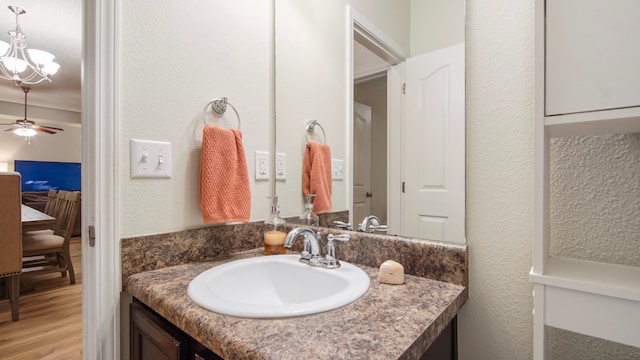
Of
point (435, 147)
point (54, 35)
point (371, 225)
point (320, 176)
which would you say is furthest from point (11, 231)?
point (435, 147)

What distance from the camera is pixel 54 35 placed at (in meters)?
2.72

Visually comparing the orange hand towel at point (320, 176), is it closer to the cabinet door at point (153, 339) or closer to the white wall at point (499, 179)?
the white wall at point (499, 179)

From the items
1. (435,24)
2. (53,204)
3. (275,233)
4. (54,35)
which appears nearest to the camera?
(435,24)

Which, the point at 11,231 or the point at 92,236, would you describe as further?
the point at 11,231

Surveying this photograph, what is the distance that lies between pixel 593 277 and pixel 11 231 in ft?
10.9

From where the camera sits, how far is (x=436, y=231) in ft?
2.72

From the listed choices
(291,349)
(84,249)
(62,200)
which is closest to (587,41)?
(291,349)

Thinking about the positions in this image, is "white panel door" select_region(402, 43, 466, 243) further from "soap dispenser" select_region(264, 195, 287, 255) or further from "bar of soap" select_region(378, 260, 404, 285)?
"soap dispenser" select_region(264, 195, 287, 255)

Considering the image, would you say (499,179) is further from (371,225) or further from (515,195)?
(371,225)

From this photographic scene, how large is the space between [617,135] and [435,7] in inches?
21.1

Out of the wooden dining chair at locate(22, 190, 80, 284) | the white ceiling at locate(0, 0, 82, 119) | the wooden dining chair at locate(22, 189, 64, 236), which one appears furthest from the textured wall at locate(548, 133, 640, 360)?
the wooden dining chair at locate(22, 189, 64, 236)

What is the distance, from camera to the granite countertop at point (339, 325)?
1.53 feet

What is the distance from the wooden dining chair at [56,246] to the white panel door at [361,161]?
3358 mm

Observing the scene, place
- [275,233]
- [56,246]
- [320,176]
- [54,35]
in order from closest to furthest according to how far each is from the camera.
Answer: [275,233] < [320,176] < [54,35] < [56,246]
